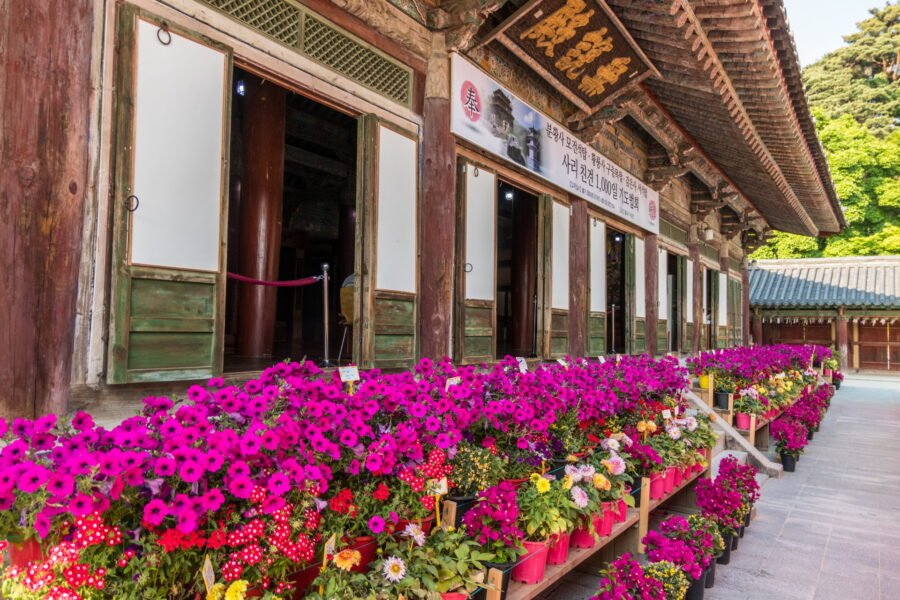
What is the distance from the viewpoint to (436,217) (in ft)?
15.4

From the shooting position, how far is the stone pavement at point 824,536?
3.57m

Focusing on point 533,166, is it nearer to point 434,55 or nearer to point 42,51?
point 434,55

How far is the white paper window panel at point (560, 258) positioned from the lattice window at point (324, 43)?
110 inches

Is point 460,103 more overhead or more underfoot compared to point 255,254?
more overhead

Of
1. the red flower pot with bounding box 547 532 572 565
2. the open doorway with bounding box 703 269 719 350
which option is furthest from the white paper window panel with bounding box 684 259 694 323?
the red flower pot with bounding box 547 532 572 565

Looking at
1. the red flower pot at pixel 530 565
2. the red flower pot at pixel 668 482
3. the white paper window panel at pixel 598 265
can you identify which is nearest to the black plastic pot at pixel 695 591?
the red flower pot at pixel 668 482

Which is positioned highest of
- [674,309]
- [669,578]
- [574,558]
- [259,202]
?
[259,202]

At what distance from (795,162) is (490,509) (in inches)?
312

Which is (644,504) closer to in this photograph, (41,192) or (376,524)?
(376,524)

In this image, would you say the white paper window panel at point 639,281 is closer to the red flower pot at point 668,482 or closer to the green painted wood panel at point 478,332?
the green painted wood panel at point 478,332

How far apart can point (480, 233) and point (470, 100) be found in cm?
123

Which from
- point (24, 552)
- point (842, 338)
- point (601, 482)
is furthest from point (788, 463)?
point (842, 338)

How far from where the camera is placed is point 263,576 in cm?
154

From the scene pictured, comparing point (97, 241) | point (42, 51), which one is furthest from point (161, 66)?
point (97, 241)
